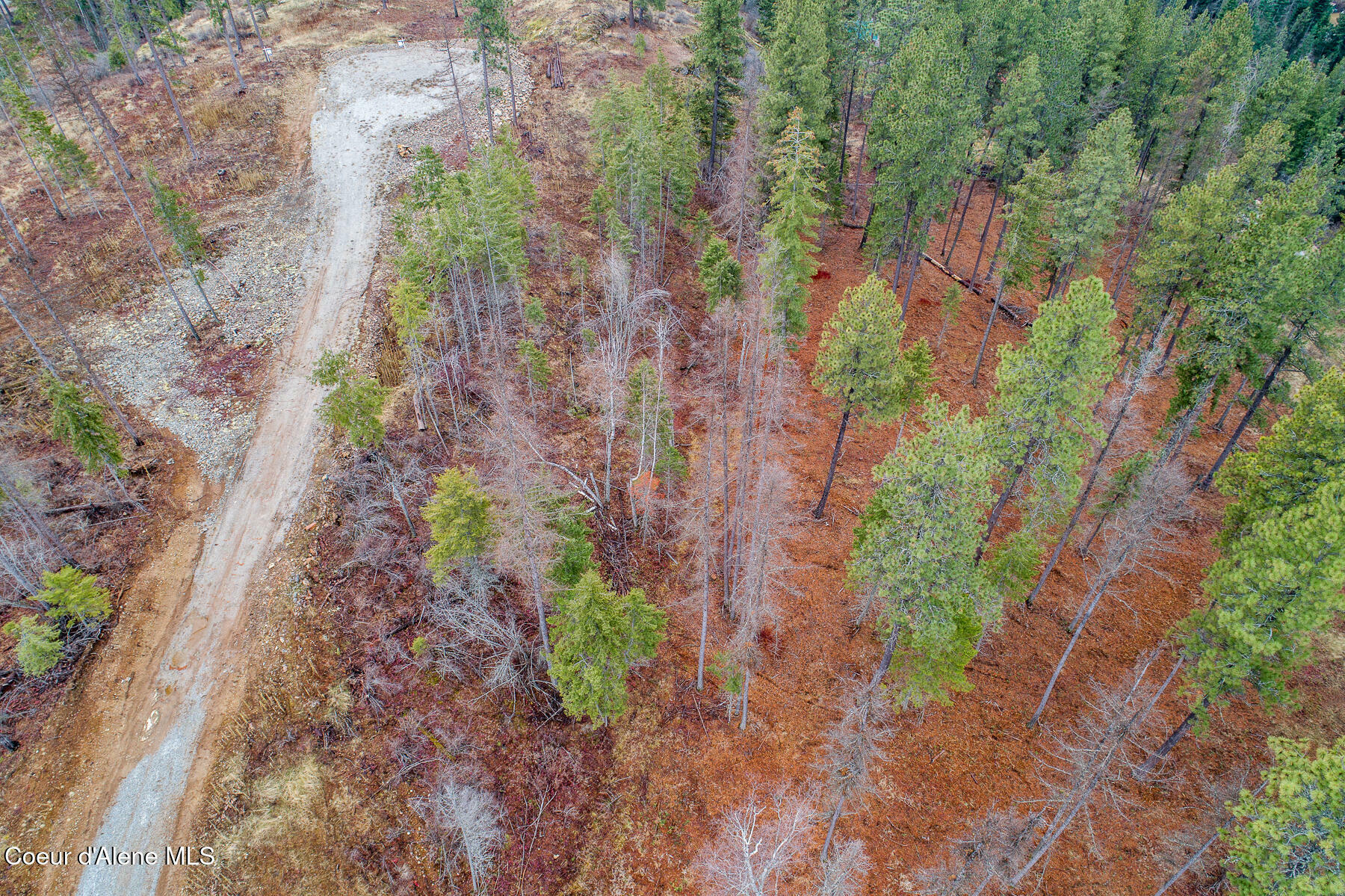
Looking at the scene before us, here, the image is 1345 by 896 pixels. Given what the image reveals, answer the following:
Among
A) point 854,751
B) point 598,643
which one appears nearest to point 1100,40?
point 854,751

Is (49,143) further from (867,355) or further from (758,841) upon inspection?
(758,841)

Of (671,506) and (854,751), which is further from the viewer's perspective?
(671,506)

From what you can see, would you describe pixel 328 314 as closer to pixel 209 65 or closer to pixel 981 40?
pixel 209 65

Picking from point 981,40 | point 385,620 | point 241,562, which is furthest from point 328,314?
point 981,40

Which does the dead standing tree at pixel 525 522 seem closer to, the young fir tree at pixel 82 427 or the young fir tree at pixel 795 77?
the young fir tree at pixel 82 427

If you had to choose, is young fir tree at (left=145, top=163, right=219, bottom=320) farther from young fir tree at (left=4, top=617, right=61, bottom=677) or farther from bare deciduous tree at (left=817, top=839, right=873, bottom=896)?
bare deciduous tree at (left=817, top=839, right=873, bottom=896)

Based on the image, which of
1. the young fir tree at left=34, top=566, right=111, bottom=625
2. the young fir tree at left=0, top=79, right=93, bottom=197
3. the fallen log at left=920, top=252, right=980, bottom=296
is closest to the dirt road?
the young fir tree at left=34, top=566, right=111, bottom=625

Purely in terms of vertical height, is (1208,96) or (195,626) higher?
(1208,96)
